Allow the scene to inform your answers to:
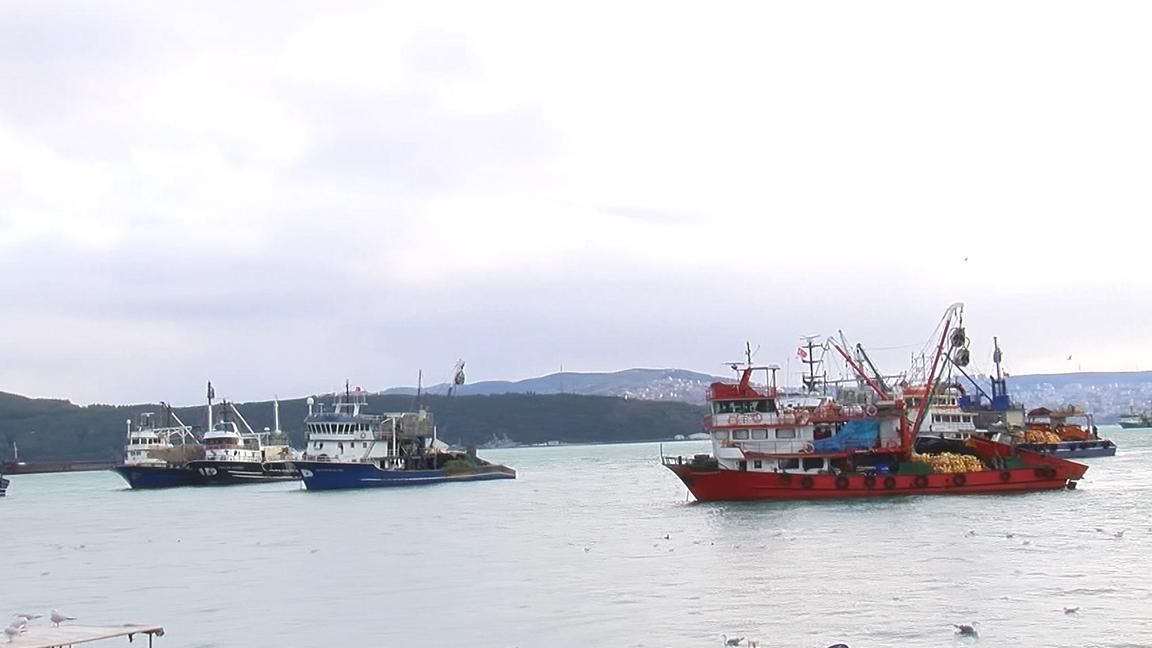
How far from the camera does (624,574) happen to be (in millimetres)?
38125

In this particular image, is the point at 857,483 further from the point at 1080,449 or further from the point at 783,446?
the point at 1080,449

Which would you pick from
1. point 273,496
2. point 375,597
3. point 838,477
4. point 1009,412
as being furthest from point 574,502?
point 1009,412

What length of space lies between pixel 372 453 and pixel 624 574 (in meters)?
62.8

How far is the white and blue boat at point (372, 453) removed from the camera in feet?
306

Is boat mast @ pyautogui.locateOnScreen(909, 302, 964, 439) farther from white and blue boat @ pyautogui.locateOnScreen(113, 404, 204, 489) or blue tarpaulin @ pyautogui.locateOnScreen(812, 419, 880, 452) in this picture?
white and blue boat @ pyautogui.locateOnScreen(113, 404, 204, 489)

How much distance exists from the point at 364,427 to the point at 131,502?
17.5 metres

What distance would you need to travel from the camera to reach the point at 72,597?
37.9m

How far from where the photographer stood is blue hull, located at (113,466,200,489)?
113812 mm

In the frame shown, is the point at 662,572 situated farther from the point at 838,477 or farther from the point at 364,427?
the point at 364,427

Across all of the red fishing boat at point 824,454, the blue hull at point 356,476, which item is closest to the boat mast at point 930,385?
the red fishing boat at point 824,454

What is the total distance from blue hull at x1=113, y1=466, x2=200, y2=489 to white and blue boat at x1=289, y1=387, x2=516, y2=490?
19.5 metres

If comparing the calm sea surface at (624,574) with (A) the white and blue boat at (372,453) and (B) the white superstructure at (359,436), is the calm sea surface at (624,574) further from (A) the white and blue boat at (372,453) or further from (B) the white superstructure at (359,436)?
(B) the white superstructure at (359,436)

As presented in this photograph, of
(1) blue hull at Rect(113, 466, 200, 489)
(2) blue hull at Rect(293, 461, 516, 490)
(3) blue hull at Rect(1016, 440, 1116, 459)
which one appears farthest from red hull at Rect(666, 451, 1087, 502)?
(1) blue hull at Rect(113, 466, 200, 489)

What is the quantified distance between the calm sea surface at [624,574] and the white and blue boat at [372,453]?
2226 cm
